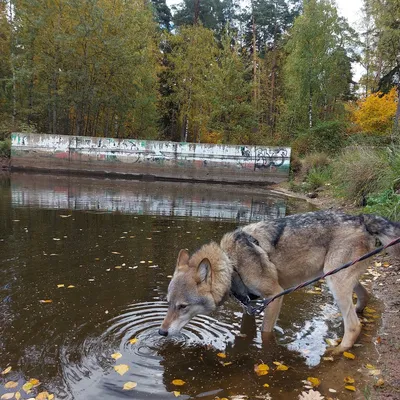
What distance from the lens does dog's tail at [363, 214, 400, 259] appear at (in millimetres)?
4125

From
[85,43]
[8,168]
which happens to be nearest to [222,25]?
[85,43]

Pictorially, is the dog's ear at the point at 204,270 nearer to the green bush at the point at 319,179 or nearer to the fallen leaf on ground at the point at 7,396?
the fallen leaf on ground at the point at 7,396

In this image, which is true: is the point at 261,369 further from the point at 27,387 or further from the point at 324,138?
the point at 324,138

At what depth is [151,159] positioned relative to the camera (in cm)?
2789

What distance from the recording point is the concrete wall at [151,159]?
27.2m

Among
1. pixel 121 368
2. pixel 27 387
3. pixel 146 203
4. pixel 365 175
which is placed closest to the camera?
pixel 27 387

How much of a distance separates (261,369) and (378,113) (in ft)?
111

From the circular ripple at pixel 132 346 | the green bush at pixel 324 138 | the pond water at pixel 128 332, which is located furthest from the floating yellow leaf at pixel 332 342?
the green bush at pixel 324 138

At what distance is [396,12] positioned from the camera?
2419 cm

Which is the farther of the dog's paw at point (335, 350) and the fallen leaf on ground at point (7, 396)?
the dog's paw at point (335, 350)

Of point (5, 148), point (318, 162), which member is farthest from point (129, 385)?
point (5, 148)

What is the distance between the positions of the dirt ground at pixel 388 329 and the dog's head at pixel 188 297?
1793 mm

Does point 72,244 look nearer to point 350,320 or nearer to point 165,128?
point 350,320

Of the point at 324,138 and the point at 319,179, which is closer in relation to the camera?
the point at 319,179
